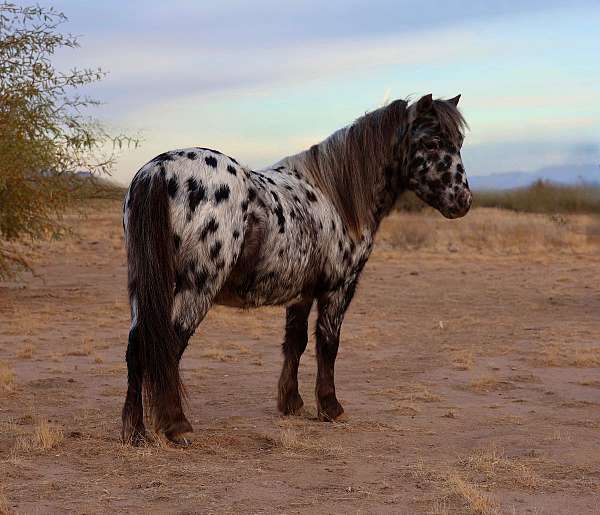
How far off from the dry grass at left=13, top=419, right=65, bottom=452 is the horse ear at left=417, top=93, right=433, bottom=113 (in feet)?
11.1

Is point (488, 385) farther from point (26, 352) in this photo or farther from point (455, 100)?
point (26, 352)

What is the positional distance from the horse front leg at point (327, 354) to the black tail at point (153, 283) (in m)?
1.58

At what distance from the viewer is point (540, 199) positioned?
147ft

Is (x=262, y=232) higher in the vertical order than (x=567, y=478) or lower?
higher

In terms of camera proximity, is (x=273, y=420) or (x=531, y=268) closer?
(x=273, y=420)

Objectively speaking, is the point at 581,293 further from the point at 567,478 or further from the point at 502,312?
the point at 567,478

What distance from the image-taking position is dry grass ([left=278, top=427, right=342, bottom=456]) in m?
5.60

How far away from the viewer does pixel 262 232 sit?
18.5 feet

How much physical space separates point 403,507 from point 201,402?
321cm

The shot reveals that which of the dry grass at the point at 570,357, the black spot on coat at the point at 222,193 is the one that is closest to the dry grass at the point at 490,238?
the dry grass at the point at 570,357

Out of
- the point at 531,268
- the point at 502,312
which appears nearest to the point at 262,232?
the point at 502,312

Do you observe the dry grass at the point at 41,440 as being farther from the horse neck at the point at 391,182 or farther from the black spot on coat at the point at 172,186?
the horse neck at the point at 391,182

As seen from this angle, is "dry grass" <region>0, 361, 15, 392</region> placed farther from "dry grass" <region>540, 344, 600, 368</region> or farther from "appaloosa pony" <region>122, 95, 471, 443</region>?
"dry grass" <region>540, 344, 600, 368</region>

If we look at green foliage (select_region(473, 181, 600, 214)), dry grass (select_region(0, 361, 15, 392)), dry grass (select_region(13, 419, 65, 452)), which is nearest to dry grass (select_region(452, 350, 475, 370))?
dry grass (select_region(0, 361, 15, 392))
